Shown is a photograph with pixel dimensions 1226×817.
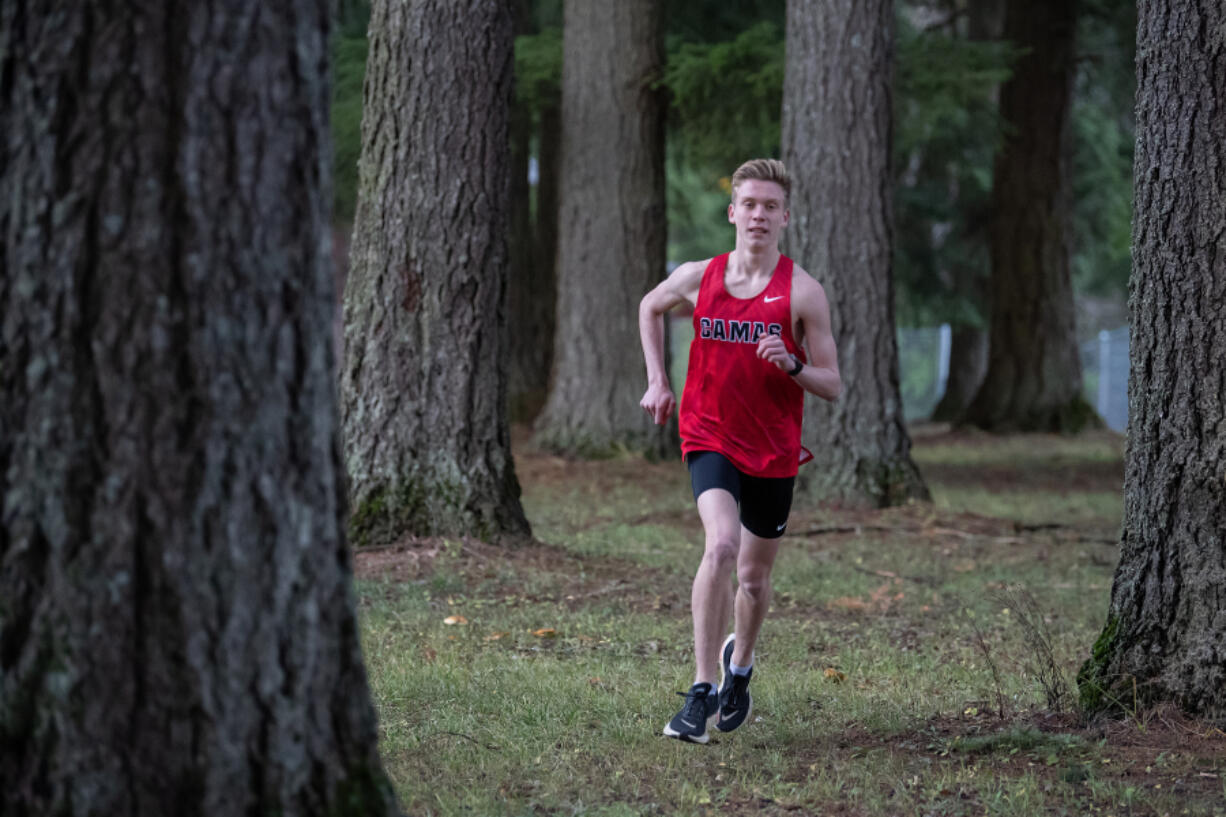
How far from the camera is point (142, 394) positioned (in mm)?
2867

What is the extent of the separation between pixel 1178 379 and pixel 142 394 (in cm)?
346

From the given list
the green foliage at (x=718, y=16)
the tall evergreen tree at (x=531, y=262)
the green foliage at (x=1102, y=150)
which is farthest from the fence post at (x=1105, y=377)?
the tall evergreen tree at (x=531, y=262)

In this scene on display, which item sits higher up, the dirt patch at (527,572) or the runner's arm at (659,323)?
the runner's arm at (659,323)

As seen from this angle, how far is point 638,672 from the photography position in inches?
246

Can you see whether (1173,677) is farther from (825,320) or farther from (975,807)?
(825,320)

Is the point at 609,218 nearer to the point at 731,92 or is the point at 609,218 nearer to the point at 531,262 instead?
the point at 731,92

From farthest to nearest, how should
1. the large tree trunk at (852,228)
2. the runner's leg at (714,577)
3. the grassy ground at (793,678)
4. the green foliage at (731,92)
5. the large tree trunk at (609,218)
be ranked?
1. the large tree trunk at (609,218)
2. the green foliage at (731,92)
3. the large tree trunk at (852,228)
4. the runner's leg at (714,577)
5. the grassy ground at (793,678)

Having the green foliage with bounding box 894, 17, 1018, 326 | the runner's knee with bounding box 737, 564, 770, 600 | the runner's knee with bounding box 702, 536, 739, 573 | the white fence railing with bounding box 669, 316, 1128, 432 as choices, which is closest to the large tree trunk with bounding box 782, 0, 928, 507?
the runner's knee with bounding box 737, 564, 770, 600

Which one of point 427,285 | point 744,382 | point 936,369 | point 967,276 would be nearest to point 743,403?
point 744,382

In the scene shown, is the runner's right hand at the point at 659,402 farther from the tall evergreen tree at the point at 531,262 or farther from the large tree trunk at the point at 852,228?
the tall evergreen tree at the point at 531,262

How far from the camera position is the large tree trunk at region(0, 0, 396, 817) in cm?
286

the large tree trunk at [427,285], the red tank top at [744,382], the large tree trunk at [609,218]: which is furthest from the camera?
the large tree trunk at [609,218]

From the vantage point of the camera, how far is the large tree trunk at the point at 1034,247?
70.9ft

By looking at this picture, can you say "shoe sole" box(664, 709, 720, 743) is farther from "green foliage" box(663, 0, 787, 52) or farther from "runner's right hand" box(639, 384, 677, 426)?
"green foliage" box(663, 0, 787, 52)
